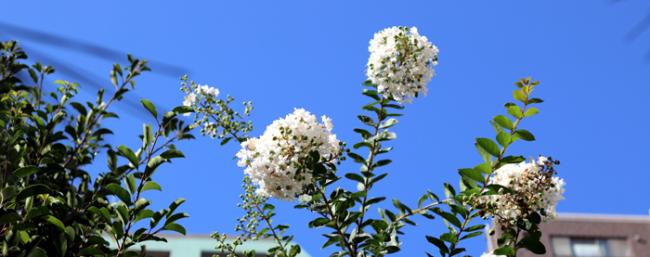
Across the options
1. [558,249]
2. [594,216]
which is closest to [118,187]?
[558,249]

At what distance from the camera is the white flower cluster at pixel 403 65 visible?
3299mm

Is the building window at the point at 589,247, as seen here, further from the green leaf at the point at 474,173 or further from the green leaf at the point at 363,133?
the green leaf at the point at 474,173

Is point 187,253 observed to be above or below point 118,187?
above

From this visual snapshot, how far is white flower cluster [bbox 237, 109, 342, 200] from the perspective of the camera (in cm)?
303

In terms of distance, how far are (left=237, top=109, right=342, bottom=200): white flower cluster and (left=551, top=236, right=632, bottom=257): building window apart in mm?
22368

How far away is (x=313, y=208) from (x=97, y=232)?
1.15 m

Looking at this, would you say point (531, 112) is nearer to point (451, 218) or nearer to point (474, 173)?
point (474, 173)

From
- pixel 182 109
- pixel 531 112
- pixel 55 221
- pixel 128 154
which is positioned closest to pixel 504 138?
pixel 531 112

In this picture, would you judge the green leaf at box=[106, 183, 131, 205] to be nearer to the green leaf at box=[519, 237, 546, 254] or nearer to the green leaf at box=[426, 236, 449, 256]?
the green leaf at box=[426, 236, 449, 256]

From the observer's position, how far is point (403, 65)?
3322 mm

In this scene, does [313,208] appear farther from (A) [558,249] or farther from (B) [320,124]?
(A) [558,249]

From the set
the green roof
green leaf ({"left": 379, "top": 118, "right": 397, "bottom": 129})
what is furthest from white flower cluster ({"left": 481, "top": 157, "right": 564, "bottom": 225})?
the green roof

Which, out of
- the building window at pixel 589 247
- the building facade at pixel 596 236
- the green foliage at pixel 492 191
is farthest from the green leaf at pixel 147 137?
the building window at pixel 589 247

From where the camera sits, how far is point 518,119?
3084mm
